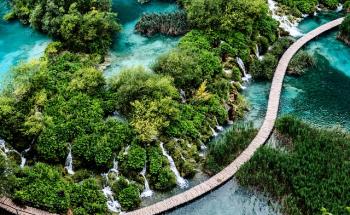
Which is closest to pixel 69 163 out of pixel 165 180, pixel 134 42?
pixel 165 180

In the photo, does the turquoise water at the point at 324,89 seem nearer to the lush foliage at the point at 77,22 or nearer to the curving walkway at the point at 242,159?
the curving walkway at the point at 242,159

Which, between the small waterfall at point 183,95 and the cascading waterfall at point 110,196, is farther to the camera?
the small waterfall at point 183,95

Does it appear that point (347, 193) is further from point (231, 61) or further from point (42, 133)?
point (42, 133)

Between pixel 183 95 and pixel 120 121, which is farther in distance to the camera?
pixel 183 95

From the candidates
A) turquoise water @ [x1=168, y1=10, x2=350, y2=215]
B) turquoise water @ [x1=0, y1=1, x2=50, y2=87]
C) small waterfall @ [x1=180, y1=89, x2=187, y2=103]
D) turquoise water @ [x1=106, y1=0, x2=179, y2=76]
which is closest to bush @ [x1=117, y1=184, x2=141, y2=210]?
turquoise water @ [x1=168, y1=10, x2=350, y2=215]

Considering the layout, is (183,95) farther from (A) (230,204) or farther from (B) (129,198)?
(B) (129,198)

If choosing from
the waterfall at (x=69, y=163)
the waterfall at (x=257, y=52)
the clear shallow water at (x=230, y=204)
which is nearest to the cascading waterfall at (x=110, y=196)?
the waterfall at (x=69, y=163)

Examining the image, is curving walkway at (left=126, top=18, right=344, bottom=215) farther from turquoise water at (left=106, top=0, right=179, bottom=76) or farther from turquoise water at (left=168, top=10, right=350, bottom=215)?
turquoise water at (left=106, top=0, right=179, bottom=76)

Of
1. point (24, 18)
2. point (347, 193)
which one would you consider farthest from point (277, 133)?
point (24, 18)
